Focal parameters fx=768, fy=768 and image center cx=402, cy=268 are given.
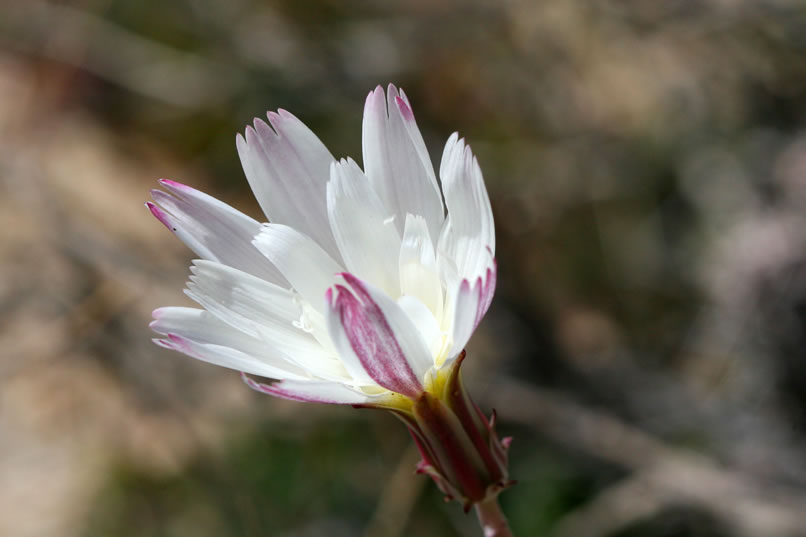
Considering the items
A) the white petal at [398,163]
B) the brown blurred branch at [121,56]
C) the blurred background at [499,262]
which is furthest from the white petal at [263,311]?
the brown blurred branch at [121,56]

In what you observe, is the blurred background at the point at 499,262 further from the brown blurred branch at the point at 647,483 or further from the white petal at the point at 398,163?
the white petal at the point at 398,163

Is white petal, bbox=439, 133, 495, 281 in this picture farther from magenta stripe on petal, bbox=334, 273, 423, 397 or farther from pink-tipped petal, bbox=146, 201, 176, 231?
pink-tipped petal, bbox=146, 201, 176, 231

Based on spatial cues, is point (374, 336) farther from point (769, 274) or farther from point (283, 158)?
point (769, 274)

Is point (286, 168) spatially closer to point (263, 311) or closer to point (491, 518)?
point (263, 311)

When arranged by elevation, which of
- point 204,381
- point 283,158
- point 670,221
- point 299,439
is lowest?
point 283,158

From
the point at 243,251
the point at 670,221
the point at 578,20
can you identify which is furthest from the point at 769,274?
the point at 578,20

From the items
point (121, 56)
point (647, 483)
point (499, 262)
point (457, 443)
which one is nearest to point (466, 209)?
point (457, 443)
